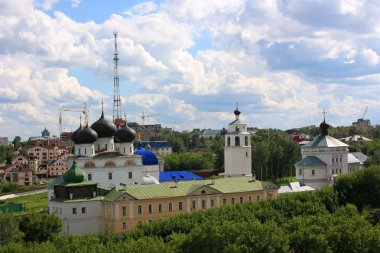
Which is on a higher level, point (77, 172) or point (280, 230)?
point (77, 172)

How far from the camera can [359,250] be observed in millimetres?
32344

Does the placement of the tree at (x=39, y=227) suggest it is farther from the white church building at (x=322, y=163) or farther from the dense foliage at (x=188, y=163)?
the dense foliage at (x=188, y=163)

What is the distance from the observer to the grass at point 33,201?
64581 millimetres

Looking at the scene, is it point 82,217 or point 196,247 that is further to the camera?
point 82,217

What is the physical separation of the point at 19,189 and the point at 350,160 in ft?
137

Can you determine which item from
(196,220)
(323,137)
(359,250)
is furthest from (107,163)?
(359,250)

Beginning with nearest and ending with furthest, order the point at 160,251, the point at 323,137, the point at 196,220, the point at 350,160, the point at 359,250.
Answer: the point at 160,251 < the point at 359,250 < the point at 196,220 < the point at 323,137 < the point at 350,160

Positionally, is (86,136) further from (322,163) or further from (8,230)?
(322,163)

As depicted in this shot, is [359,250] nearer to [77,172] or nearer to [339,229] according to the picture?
[339,229]

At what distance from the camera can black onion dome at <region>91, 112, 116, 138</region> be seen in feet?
189

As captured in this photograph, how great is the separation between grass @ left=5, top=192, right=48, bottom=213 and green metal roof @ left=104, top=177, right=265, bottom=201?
1714 cm

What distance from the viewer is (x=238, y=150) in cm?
6162

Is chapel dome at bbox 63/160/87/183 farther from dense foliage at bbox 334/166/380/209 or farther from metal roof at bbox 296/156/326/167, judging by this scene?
metal roof at bbox 296/156/326/167

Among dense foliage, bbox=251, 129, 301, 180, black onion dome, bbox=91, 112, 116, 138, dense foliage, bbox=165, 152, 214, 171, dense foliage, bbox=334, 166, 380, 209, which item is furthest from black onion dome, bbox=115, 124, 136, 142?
dense foliage, bbox=165, 152, 214, 171
